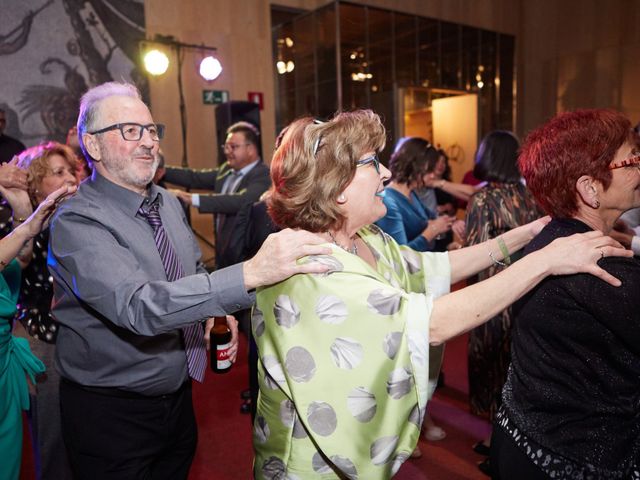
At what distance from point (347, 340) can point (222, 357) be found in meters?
0.77

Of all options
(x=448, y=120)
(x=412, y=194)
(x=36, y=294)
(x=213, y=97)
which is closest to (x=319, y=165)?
(x=36, y=294)

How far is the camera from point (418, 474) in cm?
268

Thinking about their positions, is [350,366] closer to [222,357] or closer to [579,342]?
[579,342]

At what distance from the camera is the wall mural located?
539cm

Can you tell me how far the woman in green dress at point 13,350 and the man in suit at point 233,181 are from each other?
1.77m

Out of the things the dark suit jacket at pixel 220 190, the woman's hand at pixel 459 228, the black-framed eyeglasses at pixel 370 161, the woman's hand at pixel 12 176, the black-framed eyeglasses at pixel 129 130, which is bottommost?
the woman's hand at pixel 459 228

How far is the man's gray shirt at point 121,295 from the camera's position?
1233 millimetres

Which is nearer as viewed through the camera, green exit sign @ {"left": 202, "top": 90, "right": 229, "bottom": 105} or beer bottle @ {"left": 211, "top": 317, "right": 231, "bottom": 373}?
beer bottle @ {"left": 211, "top": 317, "right": 231, "bottom": 373}

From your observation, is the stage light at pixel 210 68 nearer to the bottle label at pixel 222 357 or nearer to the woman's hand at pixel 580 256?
the bottle label at pixel 222 357

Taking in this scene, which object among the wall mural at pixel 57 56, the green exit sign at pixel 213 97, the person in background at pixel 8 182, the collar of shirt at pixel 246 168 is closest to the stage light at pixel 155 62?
the wall mural at pixel 57 56

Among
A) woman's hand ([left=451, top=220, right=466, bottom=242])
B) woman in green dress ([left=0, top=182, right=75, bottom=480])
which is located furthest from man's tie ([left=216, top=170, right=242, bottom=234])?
woman in green dress ([left=0, top=182, right=75, bottom=480])

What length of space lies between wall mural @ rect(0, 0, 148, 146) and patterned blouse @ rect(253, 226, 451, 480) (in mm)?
5100

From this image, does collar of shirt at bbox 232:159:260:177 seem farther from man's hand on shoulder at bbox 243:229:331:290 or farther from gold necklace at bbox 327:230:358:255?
man's hand on shoulder at bbox 243:229:331:290

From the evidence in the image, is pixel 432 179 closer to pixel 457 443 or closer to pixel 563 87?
pixel 457 443
